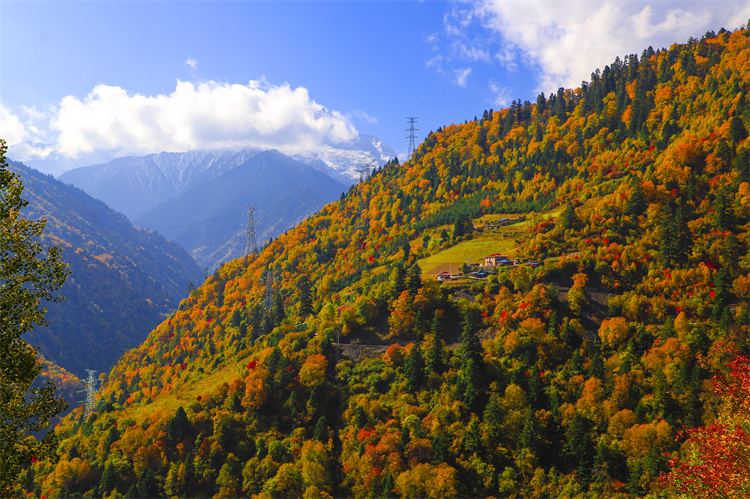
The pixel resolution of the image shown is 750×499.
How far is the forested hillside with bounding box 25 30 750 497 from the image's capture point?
66.9 metres

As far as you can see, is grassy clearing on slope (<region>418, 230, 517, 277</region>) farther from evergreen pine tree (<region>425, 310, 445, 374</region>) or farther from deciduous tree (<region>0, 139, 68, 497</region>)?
deciduous tree (<region>0, 139, 68, 497</region>)

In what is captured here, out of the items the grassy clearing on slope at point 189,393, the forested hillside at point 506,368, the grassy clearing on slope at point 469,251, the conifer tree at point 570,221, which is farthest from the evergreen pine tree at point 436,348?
the grassy clearing on slope at point 189,393

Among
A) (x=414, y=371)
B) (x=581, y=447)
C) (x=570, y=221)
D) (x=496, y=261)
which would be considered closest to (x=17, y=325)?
(x=581, y=447)

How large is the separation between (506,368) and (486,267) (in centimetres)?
3741

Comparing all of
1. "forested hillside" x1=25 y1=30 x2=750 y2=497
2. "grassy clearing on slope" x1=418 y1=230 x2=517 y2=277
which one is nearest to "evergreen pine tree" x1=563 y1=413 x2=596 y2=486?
"forested hillside" x1=25 y1=30 x2=750 y2=497

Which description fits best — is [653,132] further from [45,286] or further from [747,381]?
[45,286]

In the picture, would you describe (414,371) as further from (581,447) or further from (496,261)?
(496,261)

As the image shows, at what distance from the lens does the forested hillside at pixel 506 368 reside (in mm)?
66875

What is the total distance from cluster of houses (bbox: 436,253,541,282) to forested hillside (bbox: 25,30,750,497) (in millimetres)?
5288

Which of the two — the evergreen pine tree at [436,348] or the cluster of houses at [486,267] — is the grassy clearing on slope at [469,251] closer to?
the cluster of houses at [486,267]

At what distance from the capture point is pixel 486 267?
114000 mm

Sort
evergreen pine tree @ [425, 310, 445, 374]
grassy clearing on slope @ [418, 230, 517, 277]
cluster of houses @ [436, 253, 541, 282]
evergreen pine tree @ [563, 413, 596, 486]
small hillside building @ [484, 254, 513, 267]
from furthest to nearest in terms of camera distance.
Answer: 1. grassy clearing on slope @ [418, 230, 517, 277]
2. small hillside building @ [484, 254, 513, 267]
3. cluster of houses @ [436, 253, 541, 282]
4. evergreen pine tree @ [425, 310, 445, 374]
5. evergreen pine tree @ [563, 413, 596, 486]

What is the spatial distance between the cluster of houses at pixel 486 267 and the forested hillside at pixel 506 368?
5.29 m

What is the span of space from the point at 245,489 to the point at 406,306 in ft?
155
